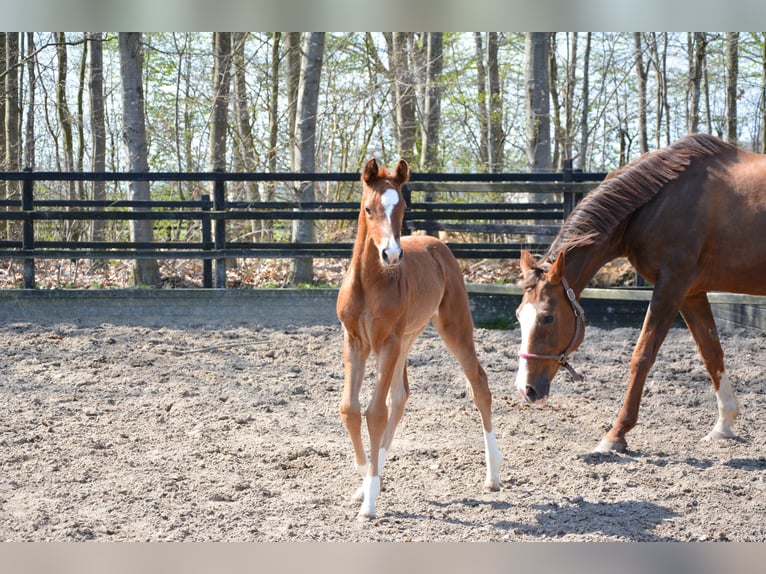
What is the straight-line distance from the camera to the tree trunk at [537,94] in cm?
1160

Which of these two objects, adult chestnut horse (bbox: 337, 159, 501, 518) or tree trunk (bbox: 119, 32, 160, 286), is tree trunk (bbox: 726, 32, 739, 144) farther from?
adult chestnut horse (bbox: 337, 159, 501, 518)

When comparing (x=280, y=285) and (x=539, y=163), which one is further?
(x=539, y=163)

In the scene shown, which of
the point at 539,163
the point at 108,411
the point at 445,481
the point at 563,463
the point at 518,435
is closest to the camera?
the point at 445,481

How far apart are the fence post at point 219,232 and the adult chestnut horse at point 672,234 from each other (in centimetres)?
622

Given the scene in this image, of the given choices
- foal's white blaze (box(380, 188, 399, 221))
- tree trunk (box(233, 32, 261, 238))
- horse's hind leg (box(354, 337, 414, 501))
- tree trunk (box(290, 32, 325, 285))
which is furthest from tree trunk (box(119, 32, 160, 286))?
foal's white blaze (box(380, 188, 399, 221))

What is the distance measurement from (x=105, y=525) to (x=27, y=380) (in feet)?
11.3

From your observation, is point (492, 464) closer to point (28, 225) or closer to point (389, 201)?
point (389, 201)

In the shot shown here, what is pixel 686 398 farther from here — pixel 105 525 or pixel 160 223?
pixel 160 223

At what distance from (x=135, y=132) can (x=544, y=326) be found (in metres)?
8.74

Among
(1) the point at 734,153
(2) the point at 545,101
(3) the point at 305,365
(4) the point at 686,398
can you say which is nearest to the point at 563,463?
(4) the point at 686,398

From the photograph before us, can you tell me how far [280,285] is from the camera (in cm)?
1135

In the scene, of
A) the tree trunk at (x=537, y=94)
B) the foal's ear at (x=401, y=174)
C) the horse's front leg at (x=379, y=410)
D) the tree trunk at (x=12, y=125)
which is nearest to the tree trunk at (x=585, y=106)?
the tree trunk at (x=537, y=94)

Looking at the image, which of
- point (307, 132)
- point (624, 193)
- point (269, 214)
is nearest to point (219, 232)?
point (269, 214)

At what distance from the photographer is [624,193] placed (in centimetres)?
515
